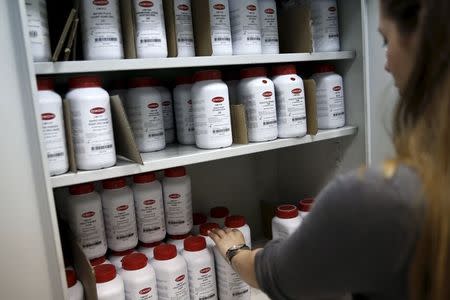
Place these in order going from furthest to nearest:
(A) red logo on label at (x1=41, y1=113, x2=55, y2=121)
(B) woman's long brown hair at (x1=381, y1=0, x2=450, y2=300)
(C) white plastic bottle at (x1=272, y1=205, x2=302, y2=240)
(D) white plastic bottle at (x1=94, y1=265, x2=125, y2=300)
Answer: (C) white plastic bottle at (x1=272, y1=205, x2=302, y2=240) → (D) white plastic bottle at (x1=94, y1=265, x2=125, y2=300) → (A) red logo on label at (x1=41, y1=113, x2=55, y2=121) → (B) woman's long brown hair at (x1=381, y1=0, x2=450, y2=300)

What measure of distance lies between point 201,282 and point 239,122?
0.48 meters

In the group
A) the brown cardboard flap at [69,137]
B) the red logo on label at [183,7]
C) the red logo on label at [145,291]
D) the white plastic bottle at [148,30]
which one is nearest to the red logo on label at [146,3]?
the white plastic bottle at [148,30]

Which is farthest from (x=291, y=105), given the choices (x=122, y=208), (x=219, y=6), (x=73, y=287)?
(x=73, y=287)

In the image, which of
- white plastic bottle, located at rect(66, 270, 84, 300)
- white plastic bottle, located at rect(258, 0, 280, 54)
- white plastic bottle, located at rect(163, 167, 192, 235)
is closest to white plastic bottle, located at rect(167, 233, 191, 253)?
white plastic bottle, located at rect(163, 167, 192, 235)

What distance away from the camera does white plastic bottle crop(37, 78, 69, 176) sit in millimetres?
899

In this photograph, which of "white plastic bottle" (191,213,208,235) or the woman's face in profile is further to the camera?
"white plastic bottle" (191,213,208,235)

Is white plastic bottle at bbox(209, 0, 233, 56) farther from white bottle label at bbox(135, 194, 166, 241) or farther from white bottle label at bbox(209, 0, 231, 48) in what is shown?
white bottle label at bbox(135, 194, 166, 241)

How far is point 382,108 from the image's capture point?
1.36 meters

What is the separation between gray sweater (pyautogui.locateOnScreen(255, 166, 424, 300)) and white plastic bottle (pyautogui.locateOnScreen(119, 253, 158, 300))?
50cm

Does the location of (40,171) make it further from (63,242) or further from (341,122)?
(341,122)

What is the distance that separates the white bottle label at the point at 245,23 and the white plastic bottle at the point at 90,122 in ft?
1.52

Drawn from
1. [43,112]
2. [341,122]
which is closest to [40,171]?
[43,112]

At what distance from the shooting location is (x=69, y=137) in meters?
0.92

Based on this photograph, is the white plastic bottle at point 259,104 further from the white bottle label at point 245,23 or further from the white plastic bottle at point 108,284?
the white plastic bottle at point 108,284
